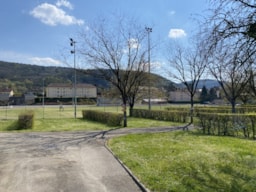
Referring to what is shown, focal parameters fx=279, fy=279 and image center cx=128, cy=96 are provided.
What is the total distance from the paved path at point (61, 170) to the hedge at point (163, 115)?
13.5 metres

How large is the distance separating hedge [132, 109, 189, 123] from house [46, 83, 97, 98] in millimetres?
87993

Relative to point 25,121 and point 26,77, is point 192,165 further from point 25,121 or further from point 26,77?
point 26,77

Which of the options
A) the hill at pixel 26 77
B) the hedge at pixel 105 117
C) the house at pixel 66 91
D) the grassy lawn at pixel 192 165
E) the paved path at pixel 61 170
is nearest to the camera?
the grassy lawn at pixel 192 165

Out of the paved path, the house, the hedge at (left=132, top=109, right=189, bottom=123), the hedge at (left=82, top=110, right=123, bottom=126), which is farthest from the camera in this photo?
the house

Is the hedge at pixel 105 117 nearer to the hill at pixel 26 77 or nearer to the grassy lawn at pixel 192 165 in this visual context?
the grassy lawn at pixel 192 165

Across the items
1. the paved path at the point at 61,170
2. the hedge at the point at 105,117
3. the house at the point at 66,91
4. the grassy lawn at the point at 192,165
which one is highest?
the house at the point at 66,91

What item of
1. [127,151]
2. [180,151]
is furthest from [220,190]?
[127,151]

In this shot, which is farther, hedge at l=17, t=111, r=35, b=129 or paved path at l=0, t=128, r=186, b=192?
hedge at l=17, t=111, r=35, b=129

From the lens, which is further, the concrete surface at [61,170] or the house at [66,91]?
the house at [66,91]

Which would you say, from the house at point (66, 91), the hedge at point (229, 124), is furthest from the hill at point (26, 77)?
the hedge at point (229, 124)

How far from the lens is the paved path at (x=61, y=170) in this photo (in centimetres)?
630

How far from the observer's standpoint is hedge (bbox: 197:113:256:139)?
14.3m

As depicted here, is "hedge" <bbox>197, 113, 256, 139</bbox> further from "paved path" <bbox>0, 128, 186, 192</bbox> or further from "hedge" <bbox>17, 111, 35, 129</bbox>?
"hedge" <bbox>17, 111, 35, 129</bbox>

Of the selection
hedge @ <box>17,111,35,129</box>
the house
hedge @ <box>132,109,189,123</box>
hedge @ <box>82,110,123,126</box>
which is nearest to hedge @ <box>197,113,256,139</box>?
hedge @ <box>82,110,123,126</box>
